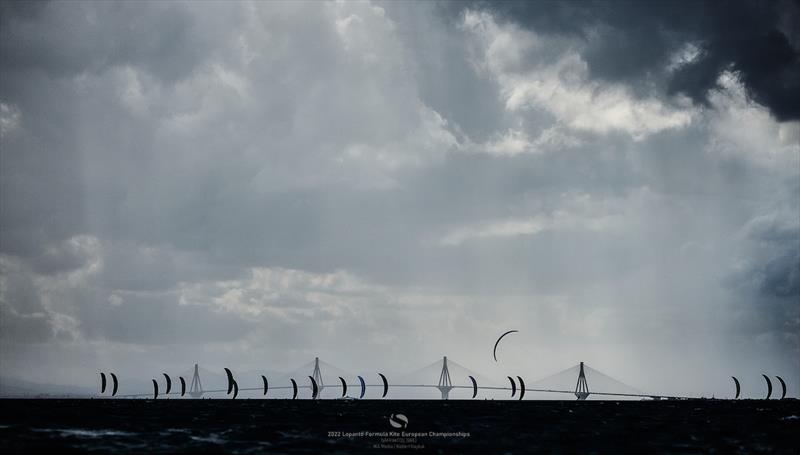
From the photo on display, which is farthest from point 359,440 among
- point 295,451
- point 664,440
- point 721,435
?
point 721,435

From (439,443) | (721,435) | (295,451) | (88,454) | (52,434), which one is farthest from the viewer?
(721,435)

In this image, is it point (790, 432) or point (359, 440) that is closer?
point (359, 440)

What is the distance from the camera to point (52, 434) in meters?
75.1

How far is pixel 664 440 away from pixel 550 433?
1465cm

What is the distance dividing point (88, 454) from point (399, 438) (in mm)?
31891

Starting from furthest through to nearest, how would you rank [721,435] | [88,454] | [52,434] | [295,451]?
[721,435], [52,434], [295,451], [88,454]

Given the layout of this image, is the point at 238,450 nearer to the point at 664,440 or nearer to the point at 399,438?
the point at 399,438

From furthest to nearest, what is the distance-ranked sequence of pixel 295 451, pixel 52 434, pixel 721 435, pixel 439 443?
pixel 721 435, pixel 52 434, pixel 439 443, pixel 295 451

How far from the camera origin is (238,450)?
60.5 metres

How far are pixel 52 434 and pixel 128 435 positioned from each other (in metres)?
7.50

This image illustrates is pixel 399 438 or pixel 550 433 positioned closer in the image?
pixel 399 438

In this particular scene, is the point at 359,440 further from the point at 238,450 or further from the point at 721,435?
the point at 721,435

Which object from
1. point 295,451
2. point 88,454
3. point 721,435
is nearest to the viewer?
point 88,454

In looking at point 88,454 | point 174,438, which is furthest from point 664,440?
point 88,454
